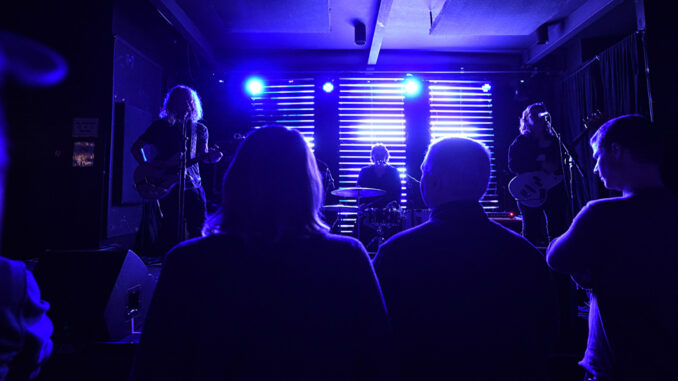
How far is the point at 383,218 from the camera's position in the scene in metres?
5.02

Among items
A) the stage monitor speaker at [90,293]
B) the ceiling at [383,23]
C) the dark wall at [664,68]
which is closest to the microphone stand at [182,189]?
the stage monitor speaker at [90,293]

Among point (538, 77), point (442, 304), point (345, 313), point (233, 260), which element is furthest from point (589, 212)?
point (538, 77)

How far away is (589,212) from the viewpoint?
5.24 ft

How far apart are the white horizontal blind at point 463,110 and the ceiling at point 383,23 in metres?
0.68

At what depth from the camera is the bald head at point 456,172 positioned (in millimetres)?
1401

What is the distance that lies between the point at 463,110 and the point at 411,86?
1.16 metres

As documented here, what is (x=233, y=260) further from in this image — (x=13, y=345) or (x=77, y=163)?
(x=77, y=163)

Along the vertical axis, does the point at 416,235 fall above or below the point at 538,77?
below

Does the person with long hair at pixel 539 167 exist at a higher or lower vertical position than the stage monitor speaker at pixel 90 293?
higher

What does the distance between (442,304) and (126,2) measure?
211 inches

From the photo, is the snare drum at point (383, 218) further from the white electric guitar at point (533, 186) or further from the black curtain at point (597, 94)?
the black curtain at point (597, 94)

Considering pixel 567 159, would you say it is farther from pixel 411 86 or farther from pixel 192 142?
pixel 192 142

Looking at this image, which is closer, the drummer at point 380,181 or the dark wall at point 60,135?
the dark wall at point 60,135

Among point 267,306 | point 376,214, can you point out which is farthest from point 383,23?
point 267,306
